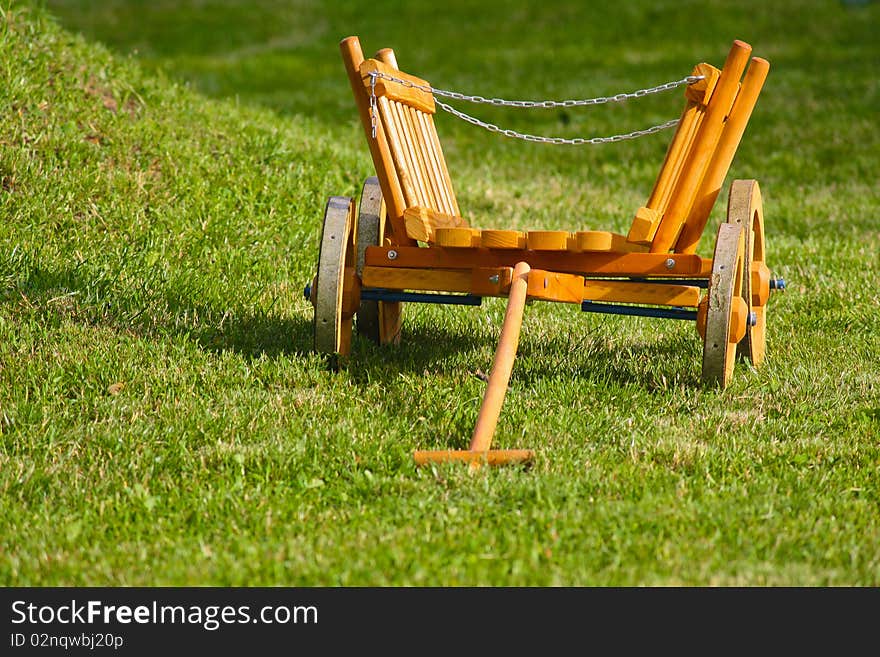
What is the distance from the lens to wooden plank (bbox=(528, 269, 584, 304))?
15.0 ft

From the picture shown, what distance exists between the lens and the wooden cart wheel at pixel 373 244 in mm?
5242

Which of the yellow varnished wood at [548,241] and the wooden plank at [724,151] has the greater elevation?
the wooden plank at [724,151]

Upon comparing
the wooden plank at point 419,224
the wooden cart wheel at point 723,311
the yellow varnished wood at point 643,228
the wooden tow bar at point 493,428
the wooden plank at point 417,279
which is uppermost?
the wooden plank at point 419,224

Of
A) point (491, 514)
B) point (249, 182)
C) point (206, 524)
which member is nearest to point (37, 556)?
point (206, 524)

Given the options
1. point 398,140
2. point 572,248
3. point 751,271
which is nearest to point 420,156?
point 398,140

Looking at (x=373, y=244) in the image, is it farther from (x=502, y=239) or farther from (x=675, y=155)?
(x=675, y=155)

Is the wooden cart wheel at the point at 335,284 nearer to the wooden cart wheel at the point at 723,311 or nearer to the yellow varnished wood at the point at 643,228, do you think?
the yellow varnished wood at the point at 643,228

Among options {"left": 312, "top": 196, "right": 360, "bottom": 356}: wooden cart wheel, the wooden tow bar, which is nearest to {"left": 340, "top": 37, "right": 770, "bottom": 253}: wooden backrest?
{"left": 312, "top": 196, "right": 360, "bottom": 356}: wooden cart wheel

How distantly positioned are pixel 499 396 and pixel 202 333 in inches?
68.3

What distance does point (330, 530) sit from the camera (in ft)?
11.5

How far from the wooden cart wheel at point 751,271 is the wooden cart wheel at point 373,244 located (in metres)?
1.57

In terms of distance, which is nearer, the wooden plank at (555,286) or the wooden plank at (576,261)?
the wooden plank at (555,286)

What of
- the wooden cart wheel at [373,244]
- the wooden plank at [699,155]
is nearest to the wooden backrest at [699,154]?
the wooden plank at [699,155]

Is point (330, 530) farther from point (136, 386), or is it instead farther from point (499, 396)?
point (136, 386)
